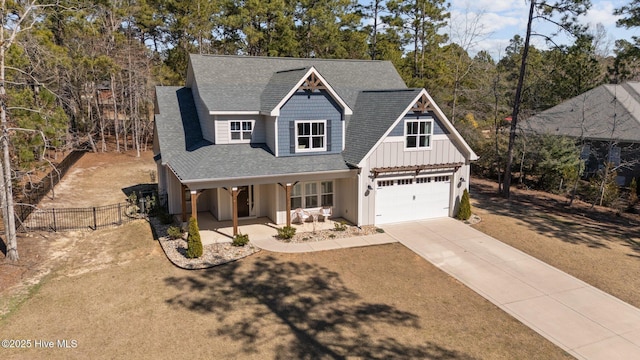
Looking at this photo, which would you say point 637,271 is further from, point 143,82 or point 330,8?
point 143,82

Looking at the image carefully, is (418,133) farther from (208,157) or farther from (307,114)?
(208,157)

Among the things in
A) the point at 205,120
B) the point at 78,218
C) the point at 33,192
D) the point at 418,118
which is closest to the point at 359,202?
the point at 418,118

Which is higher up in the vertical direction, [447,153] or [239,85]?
[239,85]

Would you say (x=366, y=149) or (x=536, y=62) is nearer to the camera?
(x=366, y=149)

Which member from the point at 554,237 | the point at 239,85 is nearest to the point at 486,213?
the point at 554,237

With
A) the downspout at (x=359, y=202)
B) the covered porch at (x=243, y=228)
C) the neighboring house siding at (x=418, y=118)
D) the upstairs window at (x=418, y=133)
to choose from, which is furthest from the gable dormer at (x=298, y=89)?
the covered porch at (x=243, y=228)

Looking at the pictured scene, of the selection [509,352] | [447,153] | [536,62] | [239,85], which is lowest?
[509,352]

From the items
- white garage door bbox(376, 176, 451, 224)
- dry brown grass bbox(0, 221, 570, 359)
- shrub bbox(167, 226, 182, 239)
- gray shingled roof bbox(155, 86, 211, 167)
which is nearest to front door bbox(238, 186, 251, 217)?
gray shingled roof bbox(155, 86, 211, 167)
